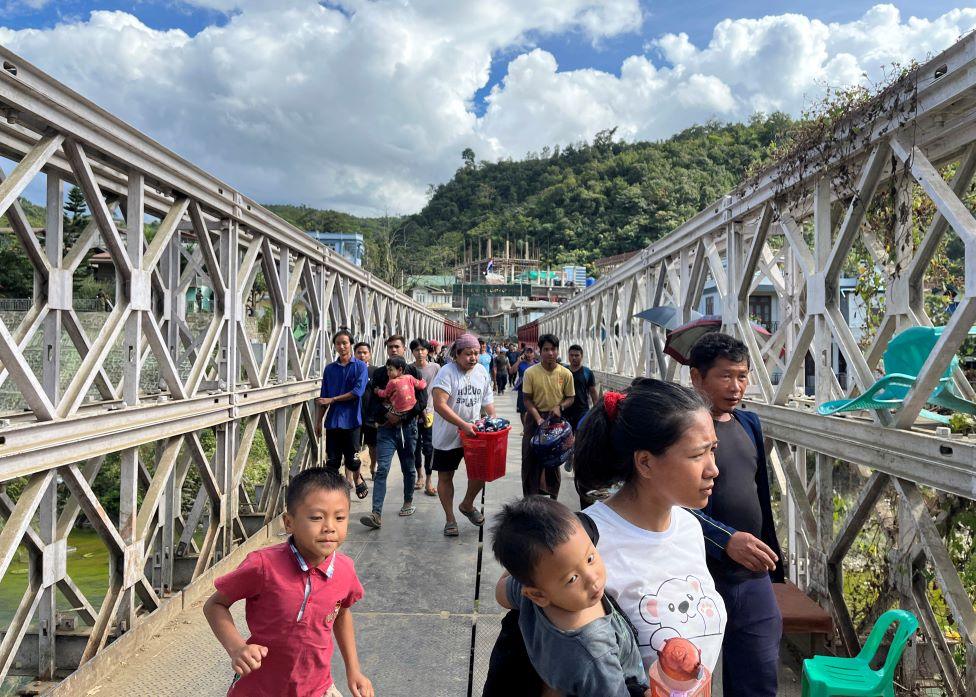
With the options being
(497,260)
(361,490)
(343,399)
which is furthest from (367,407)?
(497,260)

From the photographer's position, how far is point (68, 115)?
280 cm

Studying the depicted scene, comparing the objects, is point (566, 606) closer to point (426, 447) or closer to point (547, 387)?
point (547, 387)

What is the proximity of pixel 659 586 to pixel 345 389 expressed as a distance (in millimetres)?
4988

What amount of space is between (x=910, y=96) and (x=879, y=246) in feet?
5.07

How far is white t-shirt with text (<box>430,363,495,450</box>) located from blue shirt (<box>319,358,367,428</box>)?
Answer: 1021 mm

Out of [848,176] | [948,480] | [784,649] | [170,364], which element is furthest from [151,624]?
[848,176]

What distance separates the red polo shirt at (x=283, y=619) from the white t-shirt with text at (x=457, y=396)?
10.8 ft

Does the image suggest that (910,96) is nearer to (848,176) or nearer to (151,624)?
(848,176)

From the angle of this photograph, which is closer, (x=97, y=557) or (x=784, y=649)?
(x=784, y=649)

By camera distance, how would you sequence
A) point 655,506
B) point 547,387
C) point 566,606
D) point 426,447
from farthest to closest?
point 426,447 < point 547,387 < point 655,506 < point 566,606

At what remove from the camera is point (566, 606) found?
4.69 feet

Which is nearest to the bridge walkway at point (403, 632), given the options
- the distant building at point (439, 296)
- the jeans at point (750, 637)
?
the jeans at point (750, 637)

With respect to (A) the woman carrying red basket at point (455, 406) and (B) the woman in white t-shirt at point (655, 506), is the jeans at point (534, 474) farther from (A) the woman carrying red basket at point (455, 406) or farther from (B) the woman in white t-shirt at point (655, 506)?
(B) the woman in white t-shirt at point (655, 506)

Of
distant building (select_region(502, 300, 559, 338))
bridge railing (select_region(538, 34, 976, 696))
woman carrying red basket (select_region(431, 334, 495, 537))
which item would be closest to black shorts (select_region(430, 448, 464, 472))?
woman carrying red basket (select_region(431, 334, 495, 537))
